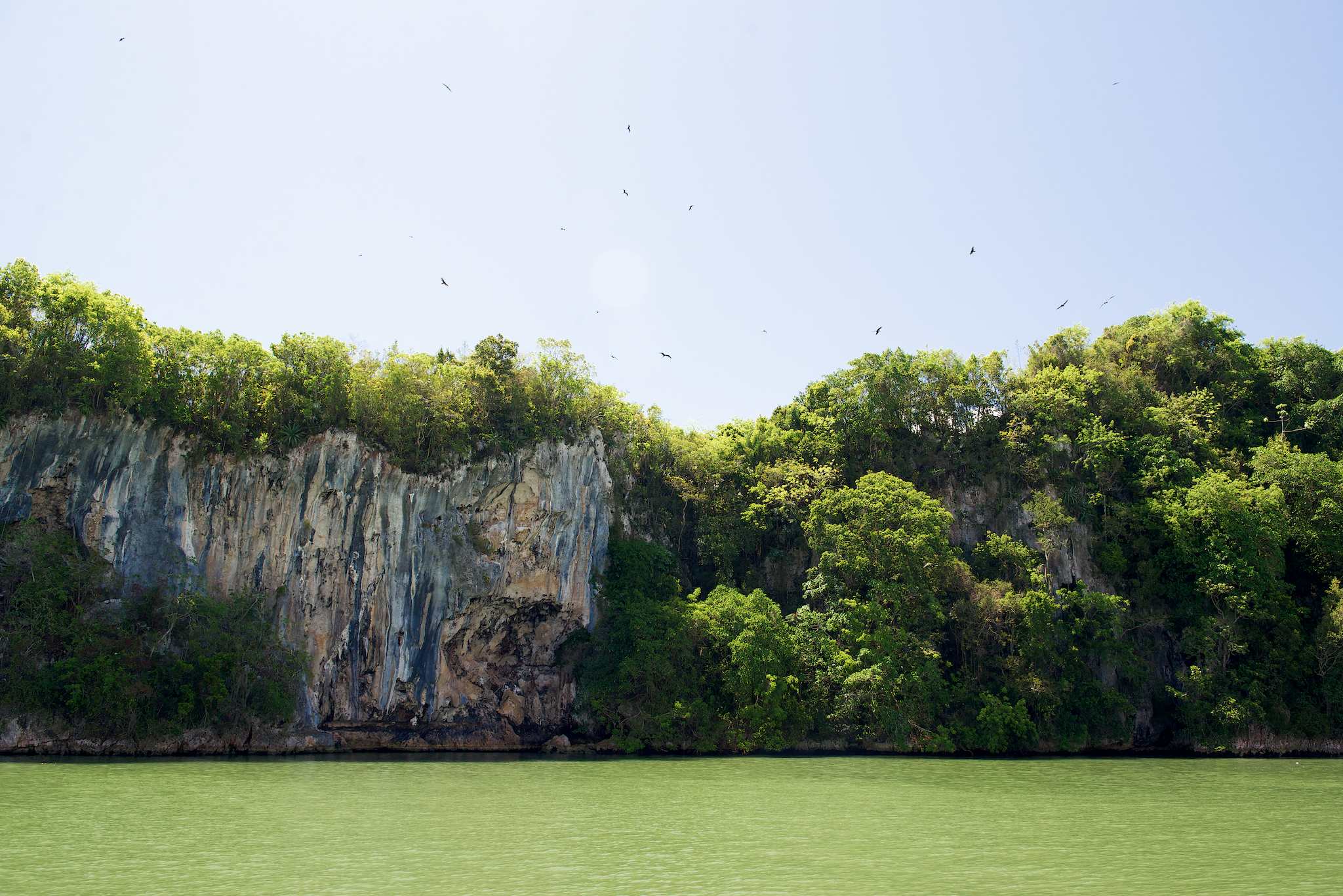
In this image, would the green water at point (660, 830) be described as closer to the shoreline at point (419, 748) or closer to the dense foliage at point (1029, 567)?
the shoreline at point (419, 748)

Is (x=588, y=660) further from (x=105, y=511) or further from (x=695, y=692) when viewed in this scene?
(x=105, y=511)

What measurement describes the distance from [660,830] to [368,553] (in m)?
18.3

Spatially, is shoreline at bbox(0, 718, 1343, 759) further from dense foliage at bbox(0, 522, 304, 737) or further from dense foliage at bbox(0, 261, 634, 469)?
dense foliage at bbox(0, 261, 634, 469)

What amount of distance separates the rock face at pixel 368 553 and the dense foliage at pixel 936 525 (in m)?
1.07

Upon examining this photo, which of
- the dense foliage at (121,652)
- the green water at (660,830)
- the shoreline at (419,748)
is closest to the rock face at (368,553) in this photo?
the shoreline at (419,748)

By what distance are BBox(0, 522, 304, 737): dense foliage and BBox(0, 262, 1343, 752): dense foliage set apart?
3.47 feet

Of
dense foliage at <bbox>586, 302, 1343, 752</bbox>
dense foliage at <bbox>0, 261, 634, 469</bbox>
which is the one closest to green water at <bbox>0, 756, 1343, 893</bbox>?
dense foliage at <bbox>586, 302, 1343, 752</bbox>

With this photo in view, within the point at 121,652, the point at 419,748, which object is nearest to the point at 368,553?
the point at 419,748

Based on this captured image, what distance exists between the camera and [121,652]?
77.8ft

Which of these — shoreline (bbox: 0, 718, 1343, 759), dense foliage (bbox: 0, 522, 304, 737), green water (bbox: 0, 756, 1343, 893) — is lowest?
shoreline (bbox: 0, 718, 1343, 759)

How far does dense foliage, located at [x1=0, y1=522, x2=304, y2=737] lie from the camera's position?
2278 cm

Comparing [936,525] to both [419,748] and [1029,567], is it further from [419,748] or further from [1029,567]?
[419,748]

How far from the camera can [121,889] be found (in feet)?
29.5

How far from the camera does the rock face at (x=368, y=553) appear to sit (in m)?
26.3
